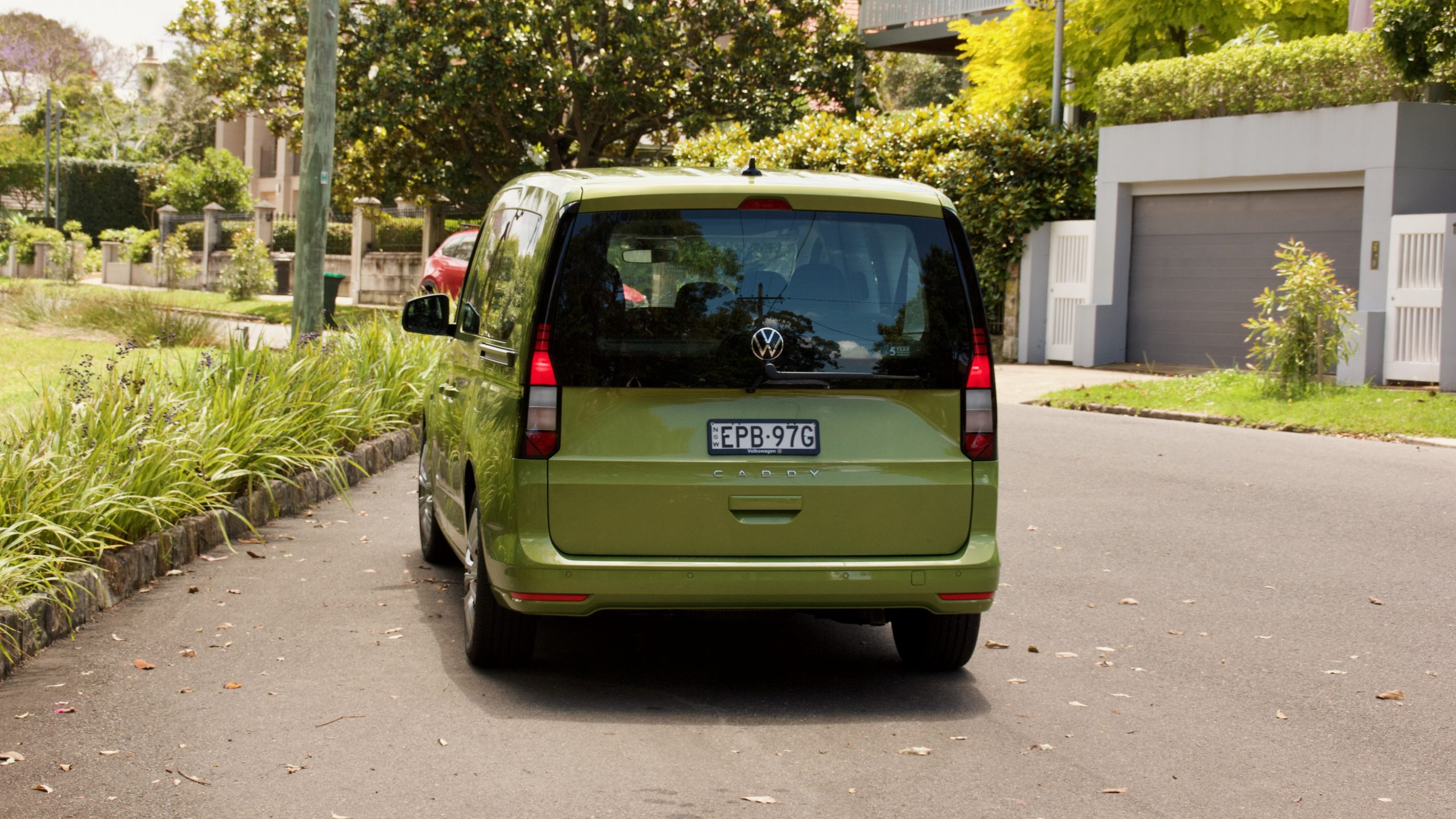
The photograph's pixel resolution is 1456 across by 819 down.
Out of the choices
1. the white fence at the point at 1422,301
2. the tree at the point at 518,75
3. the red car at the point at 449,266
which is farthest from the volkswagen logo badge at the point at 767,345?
the tree at the point at 518,75

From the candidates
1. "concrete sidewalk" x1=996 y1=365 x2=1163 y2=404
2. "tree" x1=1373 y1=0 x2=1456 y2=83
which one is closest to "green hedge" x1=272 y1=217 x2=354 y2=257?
"concrete sidewalk" x1=996 y1=365 x2=1163 y2=404

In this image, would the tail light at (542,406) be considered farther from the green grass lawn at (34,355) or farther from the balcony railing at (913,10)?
the balcony railing at (913,10)

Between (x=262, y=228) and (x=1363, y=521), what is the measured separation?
4438cm

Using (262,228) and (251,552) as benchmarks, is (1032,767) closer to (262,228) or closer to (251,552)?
(251,552)

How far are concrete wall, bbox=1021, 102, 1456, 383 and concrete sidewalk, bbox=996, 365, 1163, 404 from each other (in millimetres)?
699

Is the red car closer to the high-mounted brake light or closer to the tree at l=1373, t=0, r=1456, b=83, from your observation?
the tree at l=1373, t=0, r=1456, b=83

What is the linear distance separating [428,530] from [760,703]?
3.15 meters

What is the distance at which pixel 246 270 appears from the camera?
36.7 metres

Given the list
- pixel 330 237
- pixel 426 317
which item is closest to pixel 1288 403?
pixel 426 317

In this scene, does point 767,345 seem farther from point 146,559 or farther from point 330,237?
point 330,237

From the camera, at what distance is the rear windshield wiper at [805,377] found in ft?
18.2

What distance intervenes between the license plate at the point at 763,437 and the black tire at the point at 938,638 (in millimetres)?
892

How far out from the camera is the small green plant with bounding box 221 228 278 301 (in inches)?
1442

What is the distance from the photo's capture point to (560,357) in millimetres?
5492
